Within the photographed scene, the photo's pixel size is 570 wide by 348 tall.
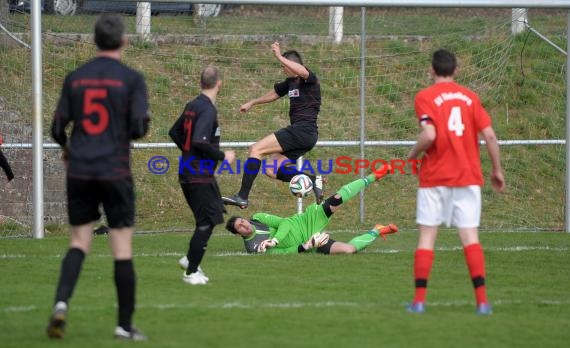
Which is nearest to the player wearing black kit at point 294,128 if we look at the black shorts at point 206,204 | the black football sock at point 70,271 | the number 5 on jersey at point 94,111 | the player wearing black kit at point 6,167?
the black shorts at point 206,204

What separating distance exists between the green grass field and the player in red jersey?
34cm

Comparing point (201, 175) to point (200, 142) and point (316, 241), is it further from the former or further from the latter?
point (316, 241)

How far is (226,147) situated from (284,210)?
1.37 m

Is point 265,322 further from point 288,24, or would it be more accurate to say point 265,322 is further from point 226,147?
point 288,24

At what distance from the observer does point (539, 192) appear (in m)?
15.9

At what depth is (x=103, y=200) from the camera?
6.25m

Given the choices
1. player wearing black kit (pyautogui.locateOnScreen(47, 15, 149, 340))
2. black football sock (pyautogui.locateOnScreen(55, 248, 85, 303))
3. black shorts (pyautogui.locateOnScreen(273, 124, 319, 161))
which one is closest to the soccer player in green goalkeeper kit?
black shorts (pyautogui.locateOnScreen(273, 124, 319, 161))

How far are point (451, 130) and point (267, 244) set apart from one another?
394 centimetres

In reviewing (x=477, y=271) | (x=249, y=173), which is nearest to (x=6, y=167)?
(x=249, y=173)

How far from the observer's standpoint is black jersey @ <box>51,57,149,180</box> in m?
6.06

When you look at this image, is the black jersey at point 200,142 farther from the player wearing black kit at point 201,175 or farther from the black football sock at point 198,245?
the black football sock at point 198,245

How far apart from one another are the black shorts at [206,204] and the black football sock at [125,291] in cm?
246

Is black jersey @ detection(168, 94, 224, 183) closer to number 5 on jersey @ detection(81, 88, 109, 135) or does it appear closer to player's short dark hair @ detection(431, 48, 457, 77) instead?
player's short dark hair @ detection(431, 48, 457, 77)

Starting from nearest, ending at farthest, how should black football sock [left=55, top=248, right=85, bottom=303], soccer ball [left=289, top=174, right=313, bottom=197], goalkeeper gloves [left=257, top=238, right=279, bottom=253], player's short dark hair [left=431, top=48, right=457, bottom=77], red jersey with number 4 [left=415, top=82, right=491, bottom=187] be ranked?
black football sock [left=55, top=248, right=85, bottom=303] → red jersey with number 4 [left=415, top=82, right=491, bottom=187] → player's short dark hair [left=431, top=48, right=457, bottom=77] → goalkeeper gloves [left=257, top=238, right=279, bottom=253] → soccer ball [left=289, top=174, right=313, bottom=197]
